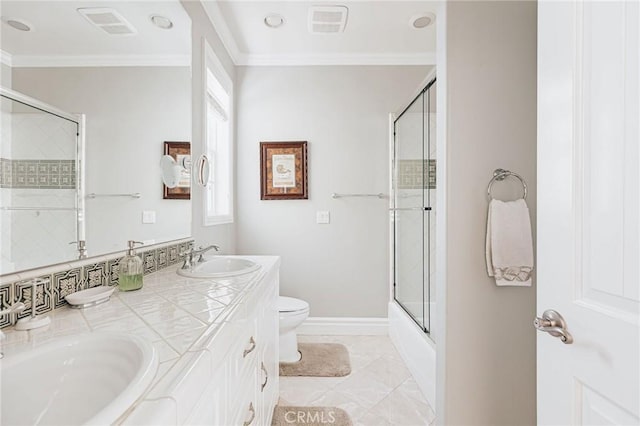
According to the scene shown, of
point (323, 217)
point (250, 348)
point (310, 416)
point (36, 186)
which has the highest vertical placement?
point (36, 186)

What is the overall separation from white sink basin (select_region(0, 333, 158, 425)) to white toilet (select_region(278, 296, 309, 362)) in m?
1.53

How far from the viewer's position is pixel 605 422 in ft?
2.19

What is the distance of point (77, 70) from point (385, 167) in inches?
88.2

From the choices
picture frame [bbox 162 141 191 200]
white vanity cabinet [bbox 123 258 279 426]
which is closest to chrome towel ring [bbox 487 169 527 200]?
white vanity cabinet [bbox 123 258 279 426]

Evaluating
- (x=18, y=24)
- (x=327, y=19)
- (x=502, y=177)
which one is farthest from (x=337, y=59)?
(x=18, y=24)

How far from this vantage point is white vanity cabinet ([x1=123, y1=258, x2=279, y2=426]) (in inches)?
19.3

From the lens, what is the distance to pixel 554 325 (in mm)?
778

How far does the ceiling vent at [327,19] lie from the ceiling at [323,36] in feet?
0.12

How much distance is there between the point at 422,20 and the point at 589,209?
2.12m

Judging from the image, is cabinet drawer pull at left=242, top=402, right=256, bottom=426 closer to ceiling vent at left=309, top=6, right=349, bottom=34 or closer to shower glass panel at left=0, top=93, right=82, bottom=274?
shower glass panel at left=0, top=93, right=82, bottom=274

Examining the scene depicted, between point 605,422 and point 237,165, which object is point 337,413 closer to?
point 605,422

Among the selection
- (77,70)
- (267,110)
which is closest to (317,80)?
→ (267,110)

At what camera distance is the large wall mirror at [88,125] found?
0.81m

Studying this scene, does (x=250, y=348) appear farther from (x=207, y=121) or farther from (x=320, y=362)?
(x=207, y=121)
